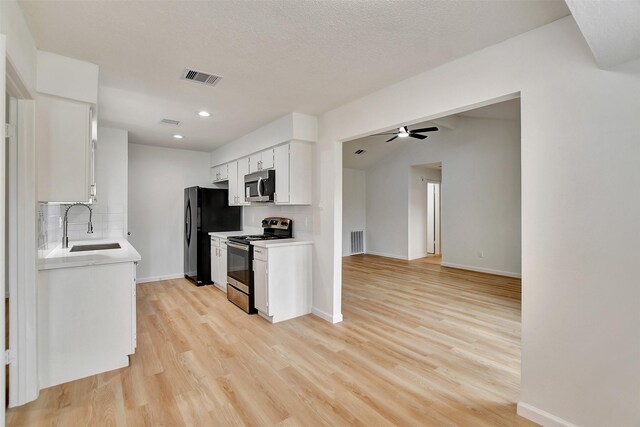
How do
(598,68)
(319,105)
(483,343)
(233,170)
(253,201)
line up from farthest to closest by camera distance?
(233,170) < (253,201) < (319,105) < (483,343) < (598,68)

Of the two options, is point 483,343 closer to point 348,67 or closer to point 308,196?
point 308,196

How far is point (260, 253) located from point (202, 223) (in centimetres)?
204

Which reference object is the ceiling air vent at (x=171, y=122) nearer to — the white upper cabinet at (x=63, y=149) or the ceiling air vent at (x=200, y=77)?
the ceiling air vent at (x=200, y=77)

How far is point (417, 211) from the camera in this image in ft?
26.8

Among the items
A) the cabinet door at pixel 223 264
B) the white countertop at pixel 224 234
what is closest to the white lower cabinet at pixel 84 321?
the cabinet door at pixel 223 264

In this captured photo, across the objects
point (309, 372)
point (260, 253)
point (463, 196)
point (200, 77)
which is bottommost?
point (309, 372)

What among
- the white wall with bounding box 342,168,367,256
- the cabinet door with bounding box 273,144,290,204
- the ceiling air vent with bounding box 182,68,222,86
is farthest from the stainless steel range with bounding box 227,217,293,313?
the white wall with bounding box 342,168,367,256

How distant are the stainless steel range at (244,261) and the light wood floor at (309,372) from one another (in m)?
0.17

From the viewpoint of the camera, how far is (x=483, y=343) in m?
3.13

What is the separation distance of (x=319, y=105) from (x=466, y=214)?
4.66 metres

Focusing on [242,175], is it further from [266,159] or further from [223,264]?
[223,264]

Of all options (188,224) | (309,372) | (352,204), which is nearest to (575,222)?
(309,372)

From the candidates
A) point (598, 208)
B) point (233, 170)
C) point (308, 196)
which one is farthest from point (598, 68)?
point (233, 170)

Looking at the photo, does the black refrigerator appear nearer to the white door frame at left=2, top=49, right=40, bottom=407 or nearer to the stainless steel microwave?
the stainless steel microwave
